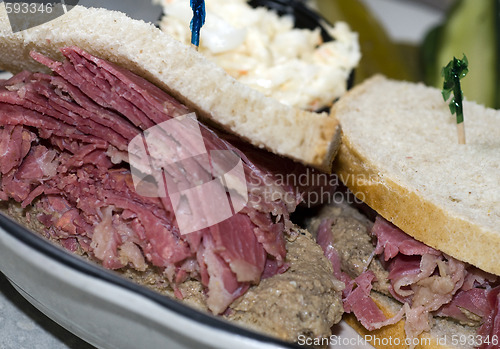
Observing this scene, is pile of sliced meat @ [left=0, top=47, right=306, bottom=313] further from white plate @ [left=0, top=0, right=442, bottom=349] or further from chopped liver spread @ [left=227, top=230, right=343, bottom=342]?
white plate @ [left=0, top=0, right=442, bottom=349]

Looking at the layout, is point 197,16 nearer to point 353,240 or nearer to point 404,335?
point 353,240

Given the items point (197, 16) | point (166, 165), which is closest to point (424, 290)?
point (166, 165)

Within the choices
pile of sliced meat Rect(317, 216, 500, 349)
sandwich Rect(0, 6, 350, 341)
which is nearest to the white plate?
sandwich Rect(0, 6, 350, 341)

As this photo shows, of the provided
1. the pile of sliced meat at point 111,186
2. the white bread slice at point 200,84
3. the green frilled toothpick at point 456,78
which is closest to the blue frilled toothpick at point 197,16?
the white bread slice at point 200,84

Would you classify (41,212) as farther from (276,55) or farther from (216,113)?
(276,55)

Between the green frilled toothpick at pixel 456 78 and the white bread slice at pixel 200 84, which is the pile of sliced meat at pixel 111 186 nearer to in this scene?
the white bread slice at pixel 200 84

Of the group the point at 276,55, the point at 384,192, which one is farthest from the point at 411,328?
the point at 276,55
